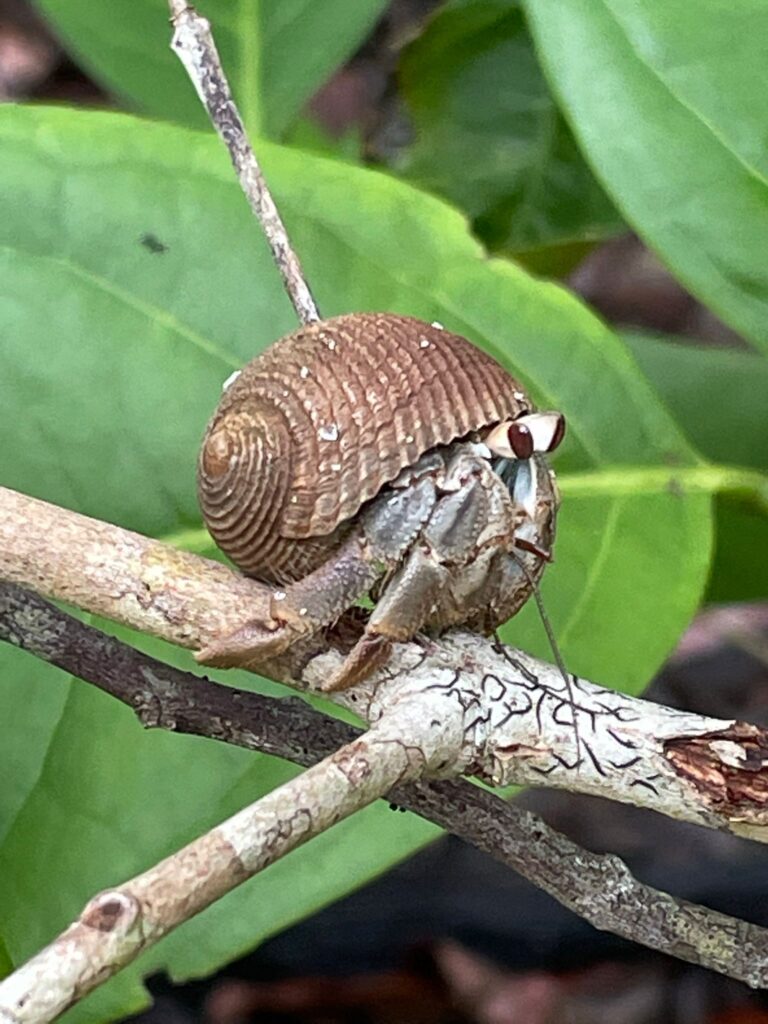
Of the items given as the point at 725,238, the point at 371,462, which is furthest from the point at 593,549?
the point at 371,462

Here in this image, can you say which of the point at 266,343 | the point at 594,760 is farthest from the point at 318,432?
the point at 266,343

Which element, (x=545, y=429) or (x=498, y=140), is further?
(x=498, y=140)

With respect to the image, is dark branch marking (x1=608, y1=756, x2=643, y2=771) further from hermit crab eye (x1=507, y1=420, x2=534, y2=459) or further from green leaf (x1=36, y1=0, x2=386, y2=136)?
green leaf (x1=36, y1=0, x2=386, y2=136)

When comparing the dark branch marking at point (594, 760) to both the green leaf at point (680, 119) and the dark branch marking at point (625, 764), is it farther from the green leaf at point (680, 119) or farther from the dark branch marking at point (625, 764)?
the green leaf at point (680, 119)

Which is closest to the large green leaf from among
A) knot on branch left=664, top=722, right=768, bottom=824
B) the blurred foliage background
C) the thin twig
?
the blurred foliage background

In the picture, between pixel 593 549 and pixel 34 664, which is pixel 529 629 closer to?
pixel 593 549

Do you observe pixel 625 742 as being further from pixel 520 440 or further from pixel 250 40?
pixel 250 40
